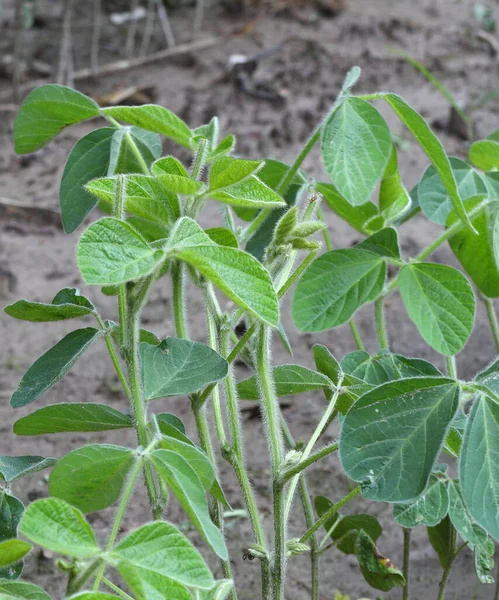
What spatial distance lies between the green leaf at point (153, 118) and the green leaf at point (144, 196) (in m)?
0.17

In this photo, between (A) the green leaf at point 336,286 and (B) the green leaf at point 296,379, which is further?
(A) the green leaf at point 336,286

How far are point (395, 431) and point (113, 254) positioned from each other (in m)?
0.44

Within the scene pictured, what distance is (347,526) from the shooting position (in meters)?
1.59

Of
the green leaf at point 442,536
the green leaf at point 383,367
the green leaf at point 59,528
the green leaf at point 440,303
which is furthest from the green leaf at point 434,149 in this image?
the green leaf at point 59,528

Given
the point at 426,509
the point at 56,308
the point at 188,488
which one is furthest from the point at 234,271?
the point at 426,509

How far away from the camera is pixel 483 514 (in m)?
1.01

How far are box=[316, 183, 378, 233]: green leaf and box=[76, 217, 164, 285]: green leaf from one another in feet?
2.30

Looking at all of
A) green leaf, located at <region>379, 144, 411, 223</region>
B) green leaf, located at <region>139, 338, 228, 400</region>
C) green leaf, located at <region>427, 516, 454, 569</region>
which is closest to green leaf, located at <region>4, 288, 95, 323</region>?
green leaf, located at <region>139, 338, 228, 400</region>

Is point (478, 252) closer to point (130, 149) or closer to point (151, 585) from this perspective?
point (130, 149)

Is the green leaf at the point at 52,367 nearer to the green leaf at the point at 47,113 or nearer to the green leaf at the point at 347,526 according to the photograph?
the green leaf at the point at 47,113

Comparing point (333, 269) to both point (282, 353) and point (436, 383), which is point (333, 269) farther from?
point (282, 353)

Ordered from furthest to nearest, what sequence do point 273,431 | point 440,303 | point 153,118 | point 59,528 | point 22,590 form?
point 440,303 < point 153,118 < point 273,431 < point 22,590 < point 59,528

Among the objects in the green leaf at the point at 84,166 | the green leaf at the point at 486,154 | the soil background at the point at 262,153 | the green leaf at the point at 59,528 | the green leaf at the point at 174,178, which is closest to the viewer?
the green leaf at the point at 59,528

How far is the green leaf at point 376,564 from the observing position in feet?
4.55
